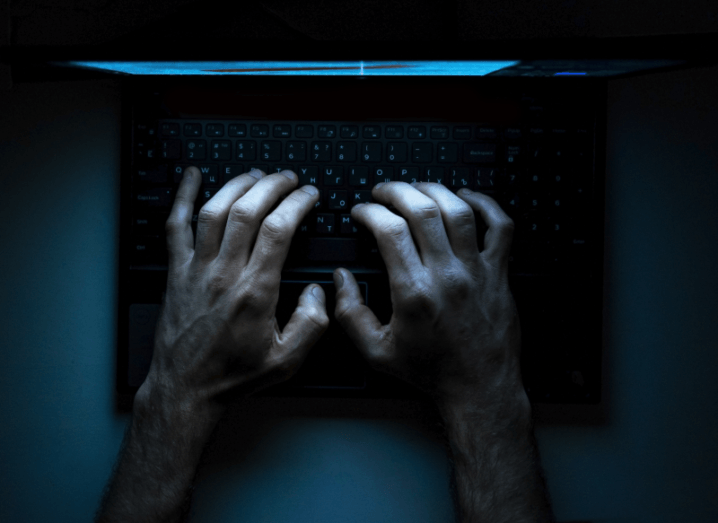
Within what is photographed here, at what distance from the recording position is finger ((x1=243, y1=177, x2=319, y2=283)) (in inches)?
23.4

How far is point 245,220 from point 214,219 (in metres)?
0.04

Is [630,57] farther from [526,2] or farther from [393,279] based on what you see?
[393,279]

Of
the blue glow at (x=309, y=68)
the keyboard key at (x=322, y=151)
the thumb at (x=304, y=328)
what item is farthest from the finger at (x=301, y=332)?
the blue glow at (x=309, y=68)

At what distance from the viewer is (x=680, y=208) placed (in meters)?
0.68

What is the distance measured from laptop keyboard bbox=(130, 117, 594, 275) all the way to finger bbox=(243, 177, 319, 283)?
5 centimetres

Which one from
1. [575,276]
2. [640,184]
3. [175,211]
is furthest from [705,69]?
[175,211]

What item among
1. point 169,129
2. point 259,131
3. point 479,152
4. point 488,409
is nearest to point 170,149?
point 169,129

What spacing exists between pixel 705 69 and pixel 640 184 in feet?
0.67

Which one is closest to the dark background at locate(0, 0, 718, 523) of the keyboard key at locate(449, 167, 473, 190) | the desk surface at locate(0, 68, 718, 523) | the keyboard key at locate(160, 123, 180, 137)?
the desk surface at locate(0, 68, 718, 523)

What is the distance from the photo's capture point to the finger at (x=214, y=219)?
60cm

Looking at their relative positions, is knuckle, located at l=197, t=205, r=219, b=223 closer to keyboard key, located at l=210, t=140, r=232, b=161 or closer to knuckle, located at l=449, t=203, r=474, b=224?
keyboard key, located at l=210, t=140, r=232, b=161

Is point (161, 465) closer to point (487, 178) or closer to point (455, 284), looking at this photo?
point (455, 284)

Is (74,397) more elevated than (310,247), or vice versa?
(310,247)

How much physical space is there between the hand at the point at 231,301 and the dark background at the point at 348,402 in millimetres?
106
